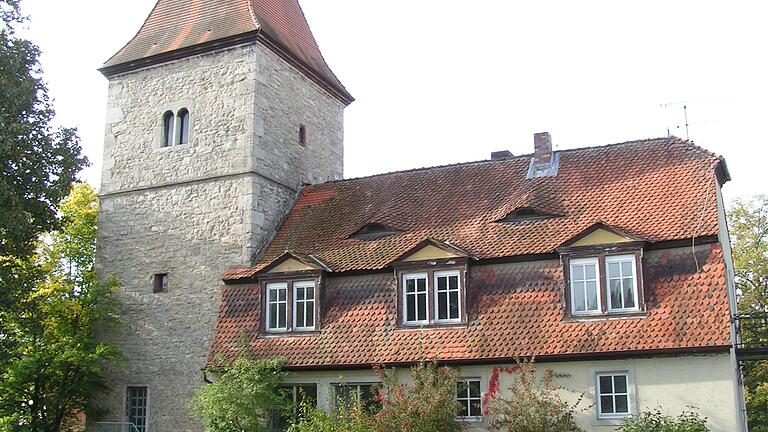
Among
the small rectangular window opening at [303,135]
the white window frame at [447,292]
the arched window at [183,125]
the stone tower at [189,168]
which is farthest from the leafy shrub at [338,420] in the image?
the small rectangular window opening at [303,135]

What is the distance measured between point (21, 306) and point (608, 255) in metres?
14.0

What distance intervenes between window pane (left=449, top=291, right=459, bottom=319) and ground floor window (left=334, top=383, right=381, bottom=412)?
7.23ft

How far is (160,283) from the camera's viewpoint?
883 inches

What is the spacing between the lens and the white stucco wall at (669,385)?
1499cm

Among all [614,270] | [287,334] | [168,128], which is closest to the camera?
[614,270]

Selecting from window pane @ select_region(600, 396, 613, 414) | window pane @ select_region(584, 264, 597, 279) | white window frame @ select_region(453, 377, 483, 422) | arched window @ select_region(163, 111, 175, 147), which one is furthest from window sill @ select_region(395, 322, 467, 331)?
arched window @ select_region(163, 111, 175, 147)

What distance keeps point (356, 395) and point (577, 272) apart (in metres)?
5.31

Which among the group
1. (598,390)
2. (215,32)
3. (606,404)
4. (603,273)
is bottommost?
(606,404)

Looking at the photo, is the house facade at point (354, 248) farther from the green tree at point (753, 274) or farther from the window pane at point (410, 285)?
the green tree at point (753, 274)

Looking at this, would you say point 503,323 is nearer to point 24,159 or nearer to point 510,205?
point 510,205

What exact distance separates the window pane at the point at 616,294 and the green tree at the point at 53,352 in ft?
39.9

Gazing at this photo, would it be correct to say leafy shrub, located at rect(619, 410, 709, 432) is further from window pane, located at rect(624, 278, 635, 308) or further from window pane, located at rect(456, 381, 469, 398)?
window pane, located at rect(456, 381, 469, 398)

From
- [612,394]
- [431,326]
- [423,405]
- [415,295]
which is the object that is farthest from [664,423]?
[415,295]

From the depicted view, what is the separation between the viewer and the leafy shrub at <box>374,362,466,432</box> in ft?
50.7
